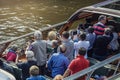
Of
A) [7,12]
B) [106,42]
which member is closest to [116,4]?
[106,42]

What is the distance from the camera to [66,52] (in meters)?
8.21

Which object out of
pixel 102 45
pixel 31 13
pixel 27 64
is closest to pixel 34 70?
pixel 27 64

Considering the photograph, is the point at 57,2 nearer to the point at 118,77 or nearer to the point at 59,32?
the point at 59,32

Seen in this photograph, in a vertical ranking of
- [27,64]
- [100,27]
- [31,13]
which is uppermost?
[100,27]

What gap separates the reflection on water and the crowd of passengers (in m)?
7.38

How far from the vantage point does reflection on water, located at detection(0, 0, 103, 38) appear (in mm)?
16750

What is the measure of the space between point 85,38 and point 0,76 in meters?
2.57

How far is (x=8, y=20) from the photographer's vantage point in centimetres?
1812

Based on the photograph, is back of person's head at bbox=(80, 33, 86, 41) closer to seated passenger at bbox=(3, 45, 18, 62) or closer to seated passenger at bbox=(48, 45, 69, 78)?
seated passenger at bbox=(48, 45, 69, 78)

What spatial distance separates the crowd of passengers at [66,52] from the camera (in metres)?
7.30

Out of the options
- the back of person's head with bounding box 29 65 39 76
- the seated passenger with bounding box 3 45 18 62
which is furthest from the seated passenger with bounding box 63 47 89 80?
the seated passenger with bounding box 3 45 18 62

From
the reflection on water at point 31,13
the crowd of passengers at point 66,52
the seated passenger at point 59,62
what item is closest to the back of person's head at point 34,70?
the crowd of passengers at point 66,52

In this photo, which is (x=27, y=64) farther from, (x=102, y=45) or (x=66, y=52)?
(x=102, y=45)

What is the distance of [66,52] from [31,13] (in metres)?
11.4
